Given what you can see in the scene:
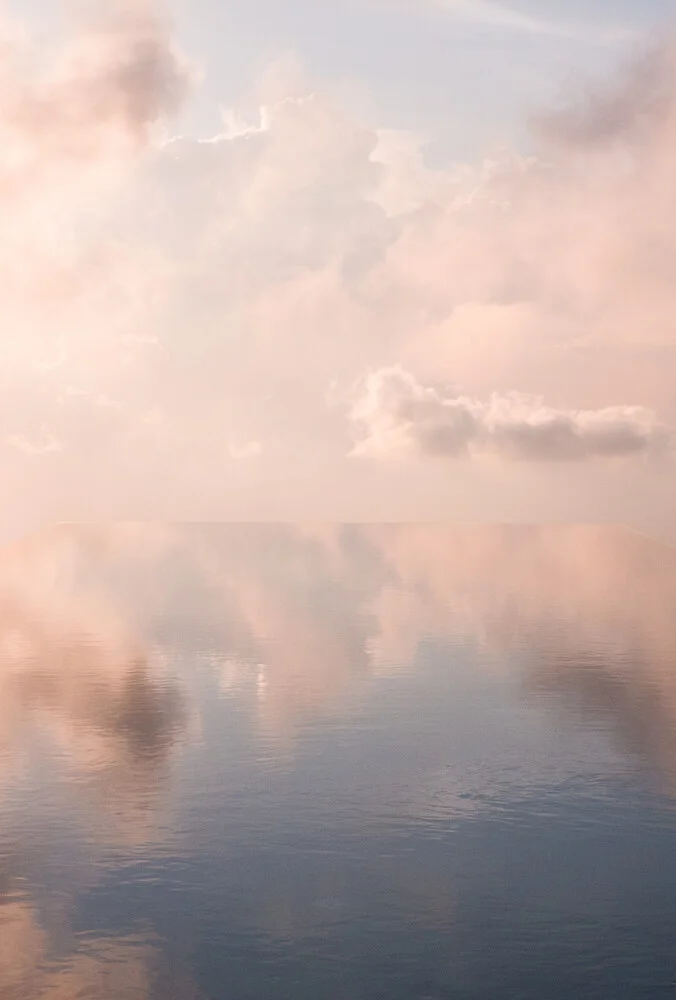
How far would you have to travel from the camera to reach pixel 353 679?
604 ft

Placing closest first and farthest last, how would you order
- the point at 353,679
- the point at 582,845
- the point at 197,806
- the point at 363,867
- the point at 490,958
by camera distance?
the point at 490,958, the point at 363,867, the point at 582,845, the point at 197,806, the point at 353,679

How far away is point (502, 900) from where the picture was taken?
86250 millimetres

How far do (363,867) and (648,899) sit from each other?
78.7ft

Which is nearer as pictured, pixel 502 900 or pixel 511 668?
pixel 502 900

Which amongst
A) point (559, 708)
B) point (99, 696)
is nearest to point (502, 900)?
point (559, 708)

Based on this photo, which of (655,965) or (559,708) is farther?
(559,708)

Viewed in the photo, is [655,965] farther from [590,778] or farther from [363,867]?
[590,778]

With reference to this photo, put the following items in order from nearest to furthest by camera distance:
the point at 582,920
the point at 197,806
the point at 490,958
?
1. the point at 490,958
2. the point at 582,920
3. the point at 197,806

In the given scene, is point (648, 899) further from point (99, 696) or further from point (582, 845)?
point (99, 696)

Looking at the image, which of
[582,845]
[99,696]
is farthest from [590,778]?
[99,696]

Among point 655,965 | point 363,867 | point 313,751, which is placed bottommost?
point 655,965

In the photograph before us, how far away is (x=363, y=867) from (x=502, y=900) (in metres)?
13.3

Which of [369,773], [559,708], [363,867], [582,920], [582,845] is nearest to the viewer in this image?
[582,920]

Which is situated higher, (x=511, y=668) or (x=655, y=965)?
(x=511, y=668)
